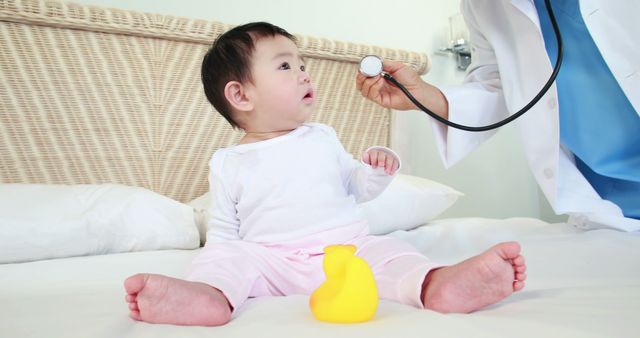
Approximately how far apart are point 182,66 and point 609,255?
113 centimetres

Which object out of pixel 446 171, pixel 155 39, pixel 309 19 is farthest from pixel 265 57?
pixel 446 171

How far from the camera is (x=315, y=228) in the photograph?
0.82m

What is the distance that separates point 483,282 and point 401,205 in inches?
28.6

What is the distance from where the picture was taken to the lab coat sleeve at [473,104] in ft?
3.52

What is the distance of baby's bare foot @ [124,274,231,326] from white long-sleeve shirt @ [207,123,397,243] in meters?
0.27

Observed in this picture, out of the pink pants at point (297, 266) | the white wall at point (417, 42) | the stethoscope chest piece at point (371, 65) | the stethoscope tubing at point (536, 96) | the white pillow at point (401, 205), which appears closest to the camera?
the pink pants at point (297, 266)

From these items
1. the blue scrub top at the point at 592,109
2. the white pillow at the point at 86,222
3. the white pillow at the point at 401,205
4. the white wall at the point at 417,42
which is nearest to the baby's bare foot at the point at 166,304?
the white pillow at the point at 86,222

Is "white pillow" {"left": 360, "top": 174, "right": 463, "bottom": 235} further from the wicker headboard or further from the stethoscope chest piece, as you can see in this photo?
the wicker headboard

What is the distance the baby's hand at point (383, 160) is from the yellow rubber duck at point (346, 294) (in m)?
0.32

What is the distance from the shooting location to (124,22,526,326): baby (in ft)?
1.86

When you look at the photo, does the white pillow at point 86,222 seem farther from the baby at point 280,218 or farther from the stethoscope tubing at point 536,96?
the stethoscope tubing at point 536,96

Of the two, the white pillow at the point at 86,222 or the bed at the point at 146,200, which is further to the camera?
the white pillow at the point at 86,222

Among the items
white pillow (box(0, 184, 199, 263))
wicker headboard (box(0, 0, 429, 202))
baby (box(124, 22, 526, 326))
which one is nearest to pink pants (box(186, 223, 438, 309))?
baby (box(124, 22, 526, 326))

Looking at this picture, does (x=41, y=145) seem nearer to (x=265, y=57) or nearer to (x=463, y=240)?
(x=265, y=57)
